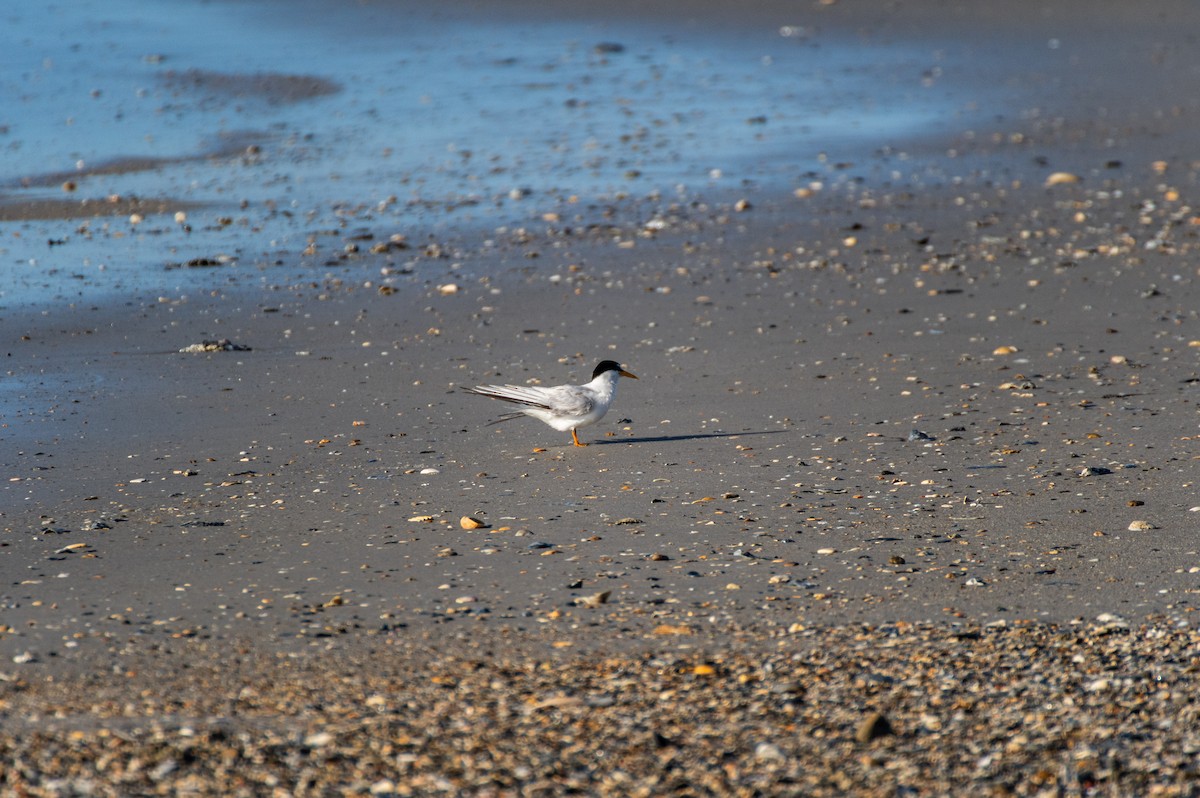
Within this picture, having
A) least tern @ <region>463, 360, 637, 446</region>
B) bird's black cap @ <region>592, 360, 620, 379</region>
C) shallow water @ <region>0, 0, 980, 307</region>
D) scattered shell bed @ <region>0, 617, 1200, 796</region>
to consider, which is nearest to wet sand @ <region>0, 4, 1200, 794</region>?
scattered shell bed @ <region>0, 617, 1200, 796</region>

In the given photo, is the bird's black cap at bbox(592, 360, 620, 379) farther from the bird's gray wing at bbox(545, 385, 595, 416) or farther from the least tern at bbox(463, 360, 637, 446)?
the bird's gray wing at bbox(545, 385, 595, 416)

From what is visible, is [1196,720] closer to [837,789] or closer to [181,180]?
[837,789]

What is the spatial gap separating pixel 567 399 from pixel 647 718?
297 cm

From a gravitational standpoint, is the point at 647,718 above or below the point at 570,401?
below

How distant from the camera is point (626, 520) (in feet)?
19.5

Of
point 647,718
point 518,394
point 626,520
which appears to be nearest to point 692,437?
point 518,394

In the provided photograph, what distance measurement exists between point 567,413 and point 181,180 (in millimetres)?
8578

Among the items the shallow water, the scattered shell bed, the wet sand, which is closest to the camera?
the scattered shell bed

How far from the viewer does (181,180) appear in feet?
46.5

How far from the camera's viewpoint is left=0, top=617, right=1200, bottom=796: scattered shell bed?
3.80 m

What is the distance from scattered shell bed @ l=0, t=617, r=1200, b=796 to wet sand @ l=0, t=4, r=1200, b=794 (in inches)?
0.6

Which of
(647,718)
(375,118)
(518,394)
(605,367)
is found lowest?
(647,718)

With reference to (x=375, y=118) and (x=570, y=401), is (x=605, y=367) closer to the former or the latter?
(x=570, y=401)

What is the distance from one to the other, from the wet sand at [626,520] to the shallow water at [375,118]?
4.09 feet
